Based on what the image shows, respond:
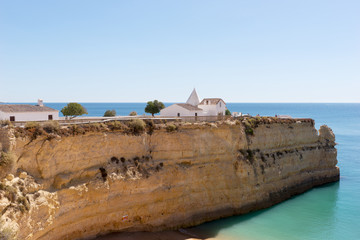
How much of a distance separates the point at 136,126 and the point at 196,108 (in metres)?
12.7

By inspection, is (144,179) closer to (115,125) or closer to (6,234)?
(115,125)

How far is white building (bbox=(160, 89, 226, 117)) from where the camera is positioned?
3284 cm

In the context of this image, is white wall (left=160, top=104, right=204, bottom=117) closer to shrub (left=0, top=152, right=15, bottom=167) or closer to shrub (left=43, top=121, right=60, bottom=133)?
shrub (left=43, top=121, right=60, bottom=133)

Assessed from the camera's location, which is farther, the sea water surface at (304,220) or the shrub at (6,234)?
the sea water surface at (304,220)

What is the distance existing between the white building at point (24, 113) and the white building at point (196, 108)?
43.4 feet

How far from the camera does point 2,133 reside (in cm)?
1659

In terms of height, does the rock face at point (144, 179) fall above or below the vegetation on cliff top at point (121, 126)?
below

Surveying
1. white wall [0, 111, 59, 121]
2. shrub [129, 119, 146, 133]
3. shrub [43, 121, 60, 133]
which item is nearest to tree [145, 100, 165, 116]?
shrub [129, 119, 146, 133]

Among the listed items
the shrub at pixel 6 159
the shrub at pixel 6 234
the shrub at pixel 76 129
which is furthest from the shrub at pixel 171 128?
the shrub at pixel 6 234

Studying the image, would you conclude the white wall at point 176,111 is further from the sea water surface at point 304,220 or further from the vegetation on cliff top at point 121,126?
the sea water surface at point 304,220

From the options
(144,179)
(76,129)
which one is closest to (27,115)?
(76,129)

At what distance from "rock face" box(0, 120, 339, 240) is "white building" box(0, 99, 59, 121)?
5.96 meters

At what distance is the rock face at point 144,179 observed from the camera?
55.1ft

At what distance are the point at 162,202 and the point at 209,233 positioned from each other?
447cm
